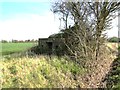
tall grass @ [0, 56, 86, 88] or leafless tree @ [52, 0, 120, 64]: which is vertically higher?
leafless tree @ [52, 0, 120, 64]

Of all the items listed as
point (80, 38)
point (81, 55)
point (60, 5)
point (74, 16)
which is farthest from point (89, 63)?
point (60, 5)

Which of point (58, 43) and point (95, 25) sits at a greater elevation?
point (95, 25)

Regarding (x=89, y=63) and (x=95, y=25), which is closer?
(x=89, y=63)

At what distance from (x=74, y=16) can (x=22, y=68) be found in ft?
27.5

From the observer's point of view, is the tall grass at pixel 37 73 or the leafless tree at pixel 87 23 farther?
the leafless tree at pixel 87 23

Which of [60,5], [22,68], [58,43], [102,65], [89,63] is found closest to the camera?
[22,68]

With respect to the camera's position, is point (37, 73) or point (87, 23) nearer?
point (37, 73)

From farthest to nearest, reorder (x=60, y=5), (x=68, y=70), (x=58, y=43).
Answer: (x=58, y=43) → (x=60, y=5) → (x=68, y=70)

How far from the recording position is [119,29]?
2448 cm

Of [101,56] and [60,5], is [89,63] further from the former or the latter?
[60,5]

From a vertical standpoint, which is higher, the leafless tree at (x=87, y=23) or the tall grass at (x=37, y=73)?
the leafless tree at (x=87, y=23)

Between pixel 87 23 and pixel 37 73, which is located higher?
pixel 87 23

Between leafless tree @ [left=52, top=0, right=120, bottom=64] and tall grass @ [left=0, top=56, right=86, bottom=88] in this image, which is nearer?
tall grass @ [left=0, top=56, right=86, bottom=88]

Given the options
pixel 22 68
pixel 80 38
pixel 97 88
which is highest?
pixel 80 38
